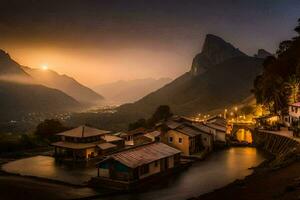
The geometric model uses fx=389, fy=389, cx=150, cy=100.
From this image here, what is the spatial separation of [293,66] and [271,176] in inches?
2005

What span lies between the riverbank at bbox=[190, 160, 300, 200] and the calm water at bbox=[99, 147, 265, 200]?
441 cm

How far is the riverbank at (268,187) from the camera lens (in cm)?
2847

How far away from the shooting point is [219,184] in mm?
42000

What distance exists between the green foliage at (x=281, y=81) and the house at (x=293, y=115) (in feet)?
11.5

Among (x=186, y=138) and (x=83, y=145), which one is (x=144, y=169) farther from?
(x=83, y=145)

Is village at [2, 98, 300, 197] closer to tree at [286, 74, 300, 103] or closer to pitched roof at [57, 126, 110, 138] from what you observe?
pitched roof at [57, 126, 110, 138]

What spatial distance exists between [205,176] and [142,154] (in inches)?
320

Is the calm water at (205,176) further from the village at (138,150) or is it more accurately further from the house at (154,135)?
the house at (154,135)

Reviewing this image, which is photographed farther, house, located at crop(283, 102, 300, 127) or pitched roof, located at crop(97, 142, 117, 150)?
house, located at crop(283, 102, 300, 127)

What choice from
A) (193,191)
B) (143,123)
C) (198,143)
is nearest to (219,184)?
(193,191)

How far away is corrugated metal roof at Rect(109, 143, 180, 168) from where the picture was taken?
1650 inches

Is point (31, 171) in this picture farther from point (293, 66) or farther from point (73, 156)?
point (293, 66)

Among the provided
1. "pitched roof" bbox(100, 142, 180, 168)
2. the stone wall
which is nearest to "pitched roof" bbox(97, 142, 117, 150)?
"pitched roof" bbox(100, 142, 180, 168)

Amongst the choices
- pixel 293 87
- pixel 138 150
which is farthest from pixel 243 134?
pixel 138 150
